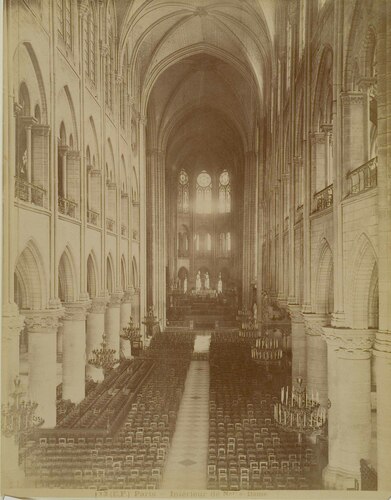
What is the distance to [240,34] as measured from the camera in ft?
91.8

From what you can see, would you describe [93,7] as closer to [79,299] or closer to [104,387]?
[79,299]

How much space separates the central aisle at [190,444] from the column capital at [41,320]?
494 centimetres

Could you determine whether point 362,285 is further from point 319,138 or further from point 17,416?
point 17,416

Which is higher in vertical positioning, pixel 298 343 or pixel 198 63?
pixel 198 63

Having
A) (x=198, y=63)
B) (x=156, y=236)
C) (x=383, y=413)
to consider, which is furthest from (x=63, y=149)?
(x=156, y=236)

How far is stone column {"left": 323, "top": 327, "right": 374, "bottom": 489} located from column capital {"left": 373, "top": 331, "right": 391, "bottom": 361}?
230cm

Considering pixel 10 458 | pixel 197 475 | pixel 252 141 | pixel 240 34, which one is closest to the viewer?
pixel 10 458

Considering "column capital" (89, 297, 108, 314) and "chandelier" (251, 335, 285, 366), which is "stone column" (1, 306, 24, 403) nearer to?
"chandelier" (251, 335, 285, 366)

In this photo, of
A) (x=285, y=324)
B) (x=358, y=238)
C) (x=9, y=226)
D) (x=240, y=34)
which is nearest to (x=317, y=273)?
(x=358, y=238)

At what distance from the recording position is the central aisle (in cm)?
1221

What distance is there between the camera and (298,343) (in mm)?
18234

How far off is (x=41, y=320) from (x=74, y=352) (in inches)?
155

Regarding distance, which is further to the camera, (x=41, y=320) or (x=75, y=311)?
(x=75, y=311)

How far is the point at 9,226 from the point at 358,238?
7.99 m
